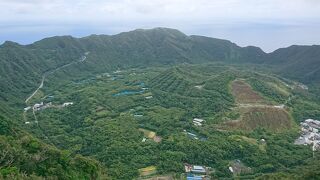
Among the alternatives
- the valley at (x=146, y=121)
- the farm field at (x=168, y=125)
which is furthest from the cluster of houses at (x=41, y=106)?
the farm field at (x=168, y=125)

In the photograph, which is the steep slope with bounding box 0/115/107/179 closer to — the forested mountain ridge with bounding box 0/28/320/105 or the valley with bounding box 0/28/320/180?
the valley with bounding box 0/28/320/180

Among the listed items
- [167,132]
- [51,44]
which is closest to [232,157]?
[167,132]

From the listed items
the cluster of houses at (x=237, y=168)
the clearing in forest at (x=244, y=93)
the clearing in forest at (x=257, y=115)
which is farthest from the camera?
the clearing in forest at (x=244, y=93)

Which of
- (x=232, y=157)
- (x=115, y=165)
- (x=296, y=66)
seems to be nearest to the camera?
(x=115, y=165)

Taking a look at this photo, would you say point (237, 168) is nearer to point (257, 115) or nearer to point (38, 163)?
point (257, 115)

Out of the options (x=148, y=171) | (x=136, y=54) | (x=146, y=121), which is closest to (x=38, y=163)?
(x=148, y=171)

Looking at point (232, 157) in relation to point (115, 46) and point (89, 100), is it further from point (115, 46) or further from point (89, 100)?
point (115, 46)

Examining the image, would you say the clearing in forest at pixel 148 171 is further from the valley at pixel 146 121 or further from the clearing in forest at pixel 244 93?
the clearing in forest at pixel 244 93
